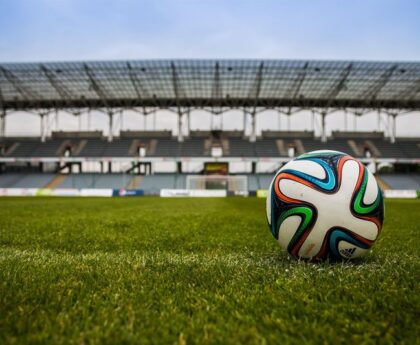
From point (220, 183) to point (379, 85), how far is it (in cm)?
2188

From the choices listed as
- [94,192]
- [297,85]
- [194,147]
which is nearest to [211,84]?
[194,147]

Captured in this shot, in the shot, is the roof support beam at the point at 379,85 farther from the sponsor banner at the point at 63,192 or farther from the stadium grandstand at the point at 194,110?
the sponsor banner at the point at 63,192

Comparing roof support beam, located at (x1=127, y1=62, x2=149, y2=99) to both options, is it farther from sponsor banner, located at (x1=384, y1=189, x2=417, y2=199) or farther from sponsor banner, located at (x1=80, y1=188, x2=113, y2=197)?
sponsor banner, located at (x1=384, y1=189, x2=417, y2=199)

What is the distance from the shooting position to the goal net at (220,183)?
142 feet

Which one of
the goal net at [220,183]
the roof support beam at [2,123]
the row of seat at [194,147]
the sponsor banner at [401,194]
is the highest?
the roof support beam at [2,123]

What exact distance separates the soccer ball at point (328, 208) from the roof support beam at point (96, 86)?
39.8 metres

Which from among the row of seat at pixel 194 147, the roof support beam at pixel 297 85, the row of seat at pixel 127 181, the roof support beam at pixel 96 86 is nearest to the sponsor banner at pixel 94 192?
the row of seat at pixel 127 181

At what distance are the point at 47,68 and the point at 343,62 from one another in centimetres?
3169

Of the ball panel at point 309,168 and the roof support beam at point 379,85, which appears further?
the roof support beam at point 379,85

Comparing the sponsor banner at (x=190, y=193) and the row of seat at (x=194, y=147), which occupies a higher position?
the row of seat at (x=194, y=147)

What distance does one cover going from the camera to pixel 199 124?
2062 inches

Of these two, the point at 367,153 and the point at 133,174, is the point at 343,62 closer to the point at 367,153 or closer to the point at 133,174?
the point at 367,153

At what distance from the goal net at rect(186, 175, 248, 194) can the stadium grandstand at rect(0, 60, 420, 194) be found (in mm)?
135

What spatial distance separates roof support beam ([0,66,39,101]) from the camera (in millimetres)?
41156
